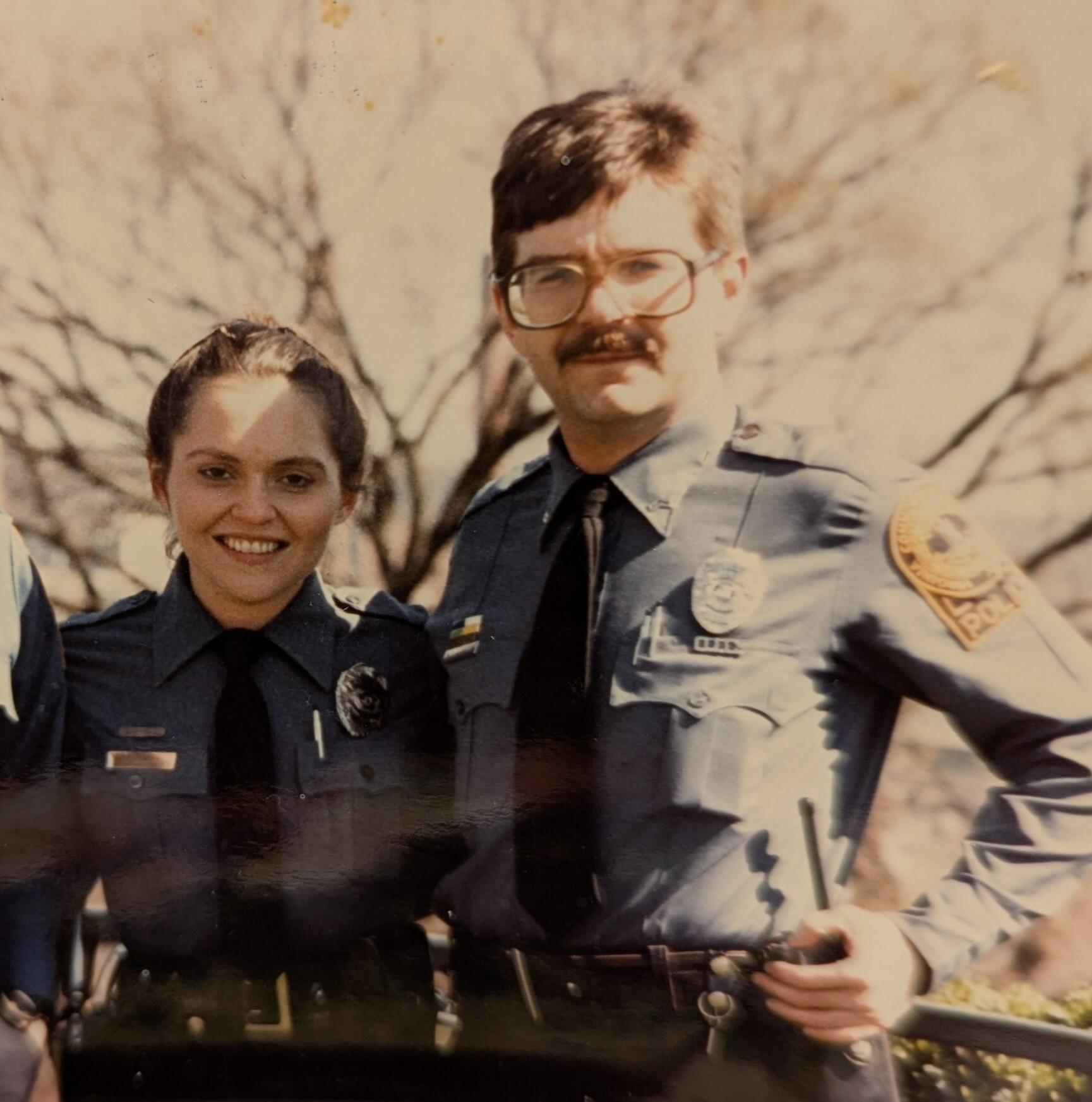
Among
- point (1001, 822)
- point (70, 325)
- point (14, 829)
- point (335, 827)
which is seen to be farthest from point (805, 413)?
point (14, 829)

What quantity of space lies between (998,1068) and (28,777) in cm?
228

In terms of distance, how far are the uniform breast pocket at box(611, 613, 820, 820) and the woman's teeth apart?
0.93 meters

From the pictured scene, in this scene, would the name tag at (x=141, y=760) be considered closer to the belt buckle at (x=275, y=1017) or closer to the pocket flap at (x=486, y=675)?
the belt buckle at (x=275, y=1017)

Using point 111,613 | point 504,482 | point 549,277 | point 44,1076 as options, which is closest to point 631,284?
point 549,277

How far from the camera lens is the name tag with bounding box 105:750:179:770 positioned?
10.8ft

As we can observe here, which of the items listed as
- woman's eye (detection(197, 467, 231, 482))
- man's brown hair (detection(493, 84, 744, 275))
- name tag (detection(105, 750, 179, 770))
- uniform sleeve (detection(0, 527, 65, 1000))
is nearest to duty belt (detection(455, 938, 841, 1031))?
name tag (detection(105, 750, 179, 770))

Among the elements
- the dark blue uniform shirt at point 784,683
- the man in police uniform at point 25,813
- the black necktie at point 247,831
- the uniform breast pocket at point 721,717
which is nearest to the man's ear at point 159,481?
the man in police uniform at point 25,813

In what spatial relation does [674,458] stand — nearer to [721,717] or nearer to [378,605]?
[721,717]

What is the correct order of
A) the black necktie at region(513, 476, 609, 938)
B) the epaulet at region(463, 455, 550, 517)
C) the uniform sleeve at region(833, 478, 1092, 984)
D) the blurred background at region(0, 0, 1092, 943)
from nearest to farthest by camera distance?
the uniform sleeve at region(833, 478, 1092, 984) → the blurred background at region(0, 0, 1092, 943) → the black necktie at region(513, 476, 609, 938) → the epaulet at region(463, 455, 550, 517)

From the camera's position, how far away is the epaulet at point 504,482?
10.4ft

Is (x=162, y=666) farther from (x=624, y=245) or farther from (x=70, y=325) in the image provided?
(x=624, y=245)

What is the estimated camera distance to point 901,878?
2961mm

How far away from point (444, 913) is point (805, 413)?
4.53 ft

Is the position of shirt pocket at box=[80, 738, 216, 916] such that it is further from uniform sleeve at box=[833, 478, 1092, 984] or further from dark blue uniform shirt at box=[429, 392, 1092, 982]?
uniform sleeve at box=[833, 478, 1092, 984]
